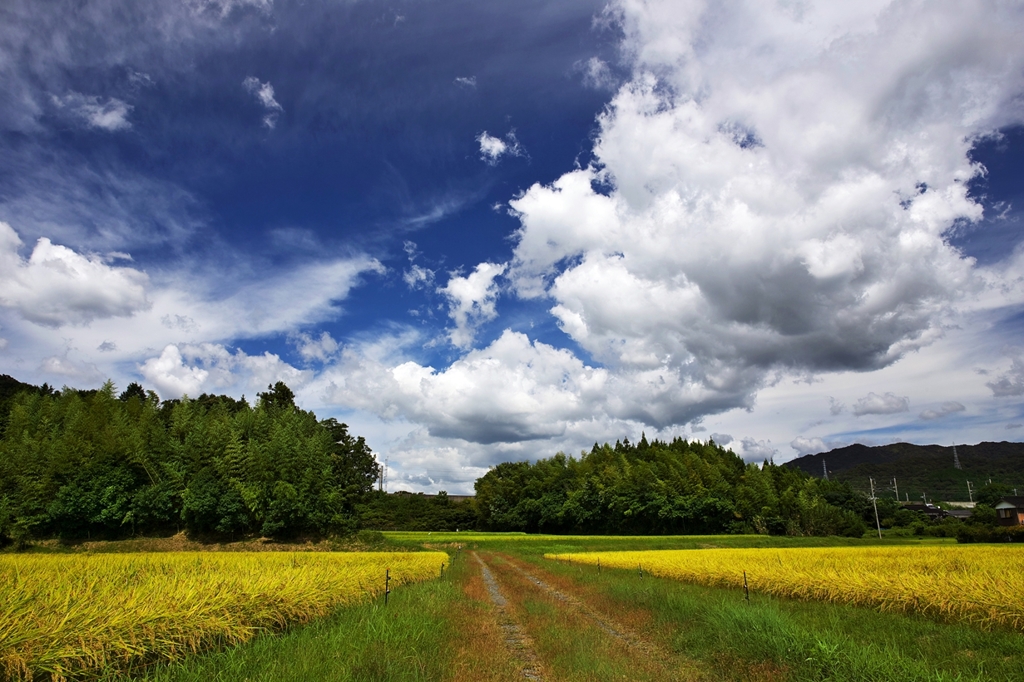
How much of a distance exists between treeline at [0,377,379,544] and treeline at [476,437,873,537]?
41120 millimetres

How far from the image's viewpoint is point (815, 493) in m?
77.6

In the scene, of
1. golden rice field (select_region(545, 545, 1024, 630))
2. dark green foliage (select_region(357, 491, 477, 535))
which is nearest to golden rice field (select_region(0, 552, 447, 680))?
golden rice field (select_region(545, 545, 1024, 630))

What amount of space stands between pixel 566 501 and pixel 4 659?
81328mm

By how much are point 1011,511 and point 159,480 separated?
99047 mm

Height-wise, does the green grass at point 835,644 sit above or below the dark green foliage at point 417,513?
above

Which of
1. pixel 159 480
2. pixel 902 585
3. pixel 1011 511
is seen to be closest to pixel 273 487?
pixel 159 480

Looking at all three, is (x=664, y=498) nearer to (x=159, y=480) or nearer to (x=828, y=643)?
(x=159, y=480)

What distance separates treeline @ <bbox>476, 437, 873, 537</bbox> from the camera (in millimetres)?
68688

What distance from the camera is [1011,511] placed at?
208ft

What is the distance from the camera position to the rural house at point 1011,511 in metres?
A: 61.8

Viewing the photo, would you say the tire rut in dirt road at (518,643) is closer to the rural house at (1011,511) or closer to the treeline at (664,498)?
the treeline at (664,498)

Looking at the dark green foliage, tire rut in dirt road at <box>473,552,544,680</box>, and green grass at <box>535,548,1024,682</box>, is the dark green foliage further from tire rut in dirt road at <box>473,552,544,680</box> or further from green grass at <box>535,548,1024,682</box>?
green grass at <box>535,548,1024,682</box>

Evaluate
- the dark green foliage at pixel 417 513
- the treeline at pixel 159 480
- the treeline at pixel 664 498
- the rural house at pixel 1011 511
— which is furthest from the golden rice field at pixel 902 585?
the dark green foliage at pixel 417 513

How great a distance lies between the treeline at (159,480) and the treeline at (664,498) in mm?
41120
